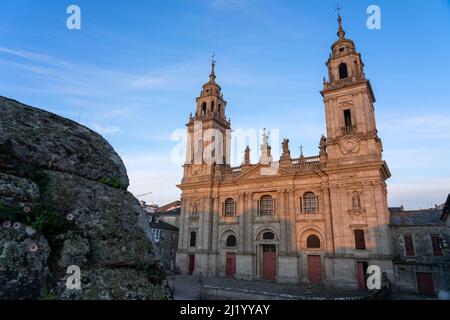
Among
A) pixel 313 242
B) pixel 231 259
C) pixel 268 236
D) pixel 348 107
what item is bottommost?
pixel 231 259

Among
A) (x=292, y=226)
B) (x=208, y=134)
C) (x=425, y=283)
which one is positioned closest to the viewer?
(x=425, y=283)

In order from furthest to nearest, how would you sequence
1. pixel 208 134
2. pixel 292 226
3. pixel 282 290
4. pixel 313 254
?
pixel 208 134 → pixel 292 226 → pixel 313 254 → pixel 282 290

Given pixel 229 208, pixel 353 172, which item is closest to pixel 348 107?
pixel 353 172

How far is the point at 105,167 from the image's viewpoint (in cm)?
353

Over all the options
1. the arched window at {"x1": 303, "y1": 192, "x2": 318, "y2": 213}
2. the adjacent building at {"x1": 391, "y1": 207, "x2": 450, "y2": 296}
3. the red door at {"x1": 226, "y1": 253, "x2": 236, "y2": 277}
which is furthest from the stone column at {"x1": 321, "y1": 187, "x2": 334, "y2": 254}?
the red door at {"x1": 226, "y1": 253, "x2": 236, "y2": 277}

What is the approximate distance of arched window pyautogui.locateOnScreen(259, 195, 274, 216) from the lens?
109ft

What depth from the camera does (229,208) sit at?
36.4 metres

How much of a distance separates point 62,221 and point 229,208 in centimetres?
3448

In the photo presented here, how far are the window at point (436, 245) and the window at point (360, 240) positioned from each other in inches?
304

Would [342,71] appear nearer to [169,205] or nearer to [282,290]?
[282,290]

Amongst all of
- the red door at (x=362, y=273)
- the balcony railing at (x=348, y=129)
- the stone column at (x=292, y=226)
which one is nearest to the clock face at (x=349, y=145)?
the balcony railing at (x=348, y=129)

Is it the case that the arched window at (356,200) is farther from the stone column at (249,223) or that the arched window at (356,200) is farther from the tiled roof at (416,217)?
the stone column at (249,223)

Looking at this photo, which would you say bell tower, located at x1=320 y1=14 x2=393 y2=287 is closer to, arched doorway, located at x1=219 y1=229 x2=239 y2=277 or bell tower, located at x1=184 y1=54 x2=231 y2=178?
arched doorway, located at x1=219 y1=229 x2=239 y2=277

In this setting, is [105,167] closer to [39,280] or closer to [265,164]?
[39,280]
